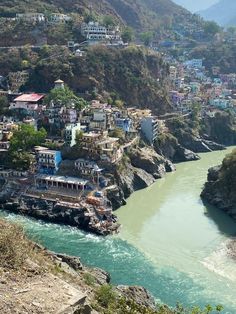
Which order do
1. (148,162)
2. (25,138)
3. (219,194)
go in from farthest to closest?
(148,162)
(25,138)
(219,194)

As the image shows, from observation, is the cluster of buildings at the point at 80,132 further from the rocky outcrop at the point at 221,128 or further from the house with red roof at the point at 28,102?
the rocky outcrop at the point at 221,128

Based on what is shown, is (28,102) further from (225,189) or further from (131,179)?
(225,189)

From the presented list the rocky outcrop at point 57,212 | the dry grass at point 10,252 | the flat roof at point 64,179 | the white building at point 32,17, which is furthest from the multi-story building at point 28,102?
the dry grass at point 10,252

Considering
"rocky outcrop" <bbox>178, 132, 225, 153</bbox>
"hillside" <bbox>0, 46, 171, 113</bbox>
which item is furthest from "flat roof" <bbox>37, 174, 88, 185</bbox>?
"rocky outcrop" <bbox>178, 132, 225, 153</bbox>

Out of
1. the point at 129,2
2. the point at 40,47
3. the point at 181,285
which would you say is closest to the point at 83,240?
the point at 181,285

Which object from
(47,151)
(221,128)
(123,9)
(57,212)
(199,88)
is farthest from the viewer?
(123,9)

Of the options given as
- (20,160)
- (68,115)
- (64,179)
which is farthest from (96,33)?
(64,179)

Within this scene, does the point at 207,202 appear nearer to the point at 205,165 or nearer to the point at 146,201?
the point at 146,201
